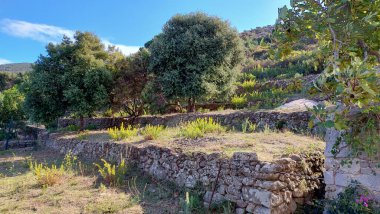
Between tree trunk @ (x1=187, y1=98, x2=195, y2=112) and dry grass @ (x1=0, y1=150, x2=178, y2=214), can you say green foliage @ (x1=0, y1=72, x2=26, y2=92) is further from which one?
dry grass @ (x1=0, y1=150, x2=178, y2=214)

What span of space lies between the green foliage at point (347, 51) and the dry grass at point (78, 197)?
3.33 m

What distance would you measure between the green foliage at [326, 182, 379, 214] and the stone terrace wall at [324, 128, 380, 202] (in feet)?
0.33

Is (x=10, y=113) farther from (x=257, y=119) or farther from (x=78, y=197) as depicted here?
(x=257, y=119)

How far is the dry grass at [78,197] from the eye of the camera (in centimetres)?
501

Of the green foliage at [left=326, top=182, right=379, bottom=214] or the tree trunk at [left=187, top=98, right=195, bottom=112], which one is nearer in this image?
the green foliage at [left=326, top=182, right=379, bottom=214]

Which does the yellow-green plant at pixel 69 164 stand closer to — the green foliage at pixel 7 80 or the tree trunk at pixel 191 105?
the tree trunk at pixel 191 105

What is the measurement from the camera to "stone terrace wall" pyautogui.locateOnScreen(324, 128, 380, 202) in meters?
3.96

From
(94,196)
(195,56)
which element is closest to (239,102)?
(195,56)

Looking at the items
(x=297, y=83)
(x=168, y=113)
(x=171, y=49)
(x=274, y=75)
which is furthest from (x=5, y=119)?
(x=297, y=83)

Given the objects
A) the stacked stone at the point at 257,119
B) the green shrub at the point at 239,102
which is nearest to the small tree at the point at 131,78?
the stacked stone at the point at 257,119

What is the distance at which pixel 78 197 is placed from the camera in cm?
553

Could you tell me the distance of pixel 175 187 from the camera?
592cm

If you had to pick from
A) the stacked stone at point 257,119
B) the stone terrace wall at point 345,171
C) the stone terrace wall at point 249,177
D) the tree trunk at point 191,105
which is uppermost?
the tree trunk at point 191,105

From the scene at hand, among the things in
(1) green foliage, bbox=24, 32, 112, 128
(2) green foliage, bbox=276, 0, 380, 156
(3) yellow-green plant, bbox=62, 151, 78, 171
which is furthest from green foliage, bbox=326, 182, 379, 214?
(1) green foliage, bbox=24, 32, 112, 128
